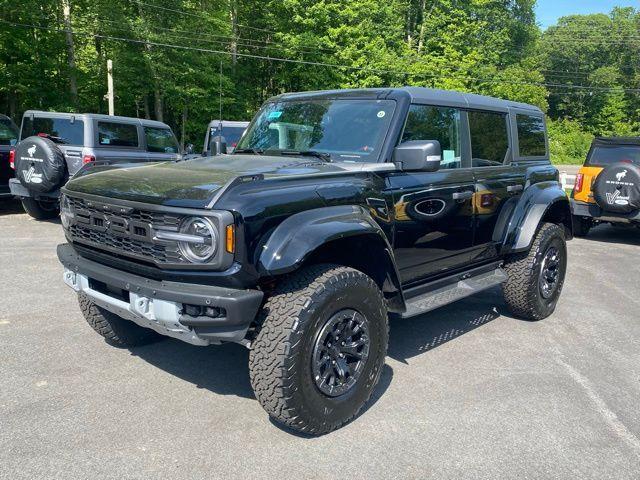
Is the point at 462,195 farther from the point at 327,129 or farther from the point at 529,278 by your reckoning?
the point at 529,278

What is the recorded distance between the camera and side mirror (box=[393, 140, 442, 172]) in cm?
351

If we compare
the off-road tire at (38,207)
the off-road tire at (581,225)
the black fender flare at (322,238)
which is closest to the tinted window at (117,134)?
the off-road tire at (38,207)

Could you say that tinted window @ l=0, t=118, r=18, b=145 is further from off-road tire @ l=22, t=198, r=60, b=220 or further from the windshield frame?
the windshield frame

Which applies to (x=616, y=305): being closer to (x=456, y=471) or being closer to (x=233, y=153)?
(x=456, y=471)

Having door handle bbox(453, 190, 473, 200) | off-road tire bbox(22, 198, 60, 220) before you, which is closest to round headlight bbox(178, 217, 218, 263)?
door handle bbox(453, 190, 473, 200)

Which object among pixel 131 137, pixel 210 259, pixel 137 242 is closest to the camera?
pixel 210 259

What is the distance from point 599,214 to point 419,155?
289 inches

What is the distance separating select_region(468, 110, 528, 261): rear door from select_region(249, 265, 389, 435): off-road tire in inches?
72.2

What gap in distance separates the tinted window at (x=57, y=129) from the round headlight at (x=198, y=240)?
738 centimetres

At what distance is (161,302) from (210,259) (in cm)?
35

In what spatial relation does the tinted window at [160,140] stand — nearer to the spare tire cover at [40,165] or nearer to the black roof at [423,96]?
the spare tire cover at [40,165]

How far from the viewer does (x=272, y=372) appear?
283 cm

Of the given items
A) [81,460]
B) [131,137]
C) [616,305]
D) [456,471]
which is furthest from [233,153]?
[131,137]

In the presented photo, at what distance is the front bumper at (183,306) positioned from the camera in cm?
270
